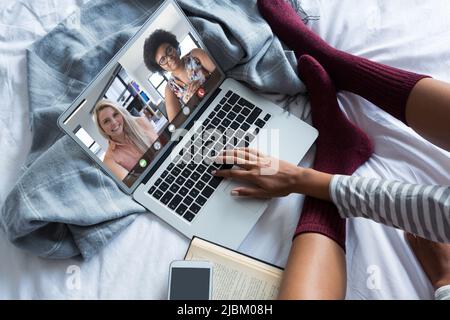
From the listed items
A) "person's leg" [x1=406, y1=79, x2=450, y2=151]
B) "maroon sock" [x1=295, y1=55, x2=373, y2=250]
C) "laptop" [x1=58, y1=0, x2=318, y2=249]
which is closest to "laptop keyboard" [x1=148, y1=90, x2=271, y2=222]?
"laptop" [x1=58, y1=0, x2=318, y2=249]

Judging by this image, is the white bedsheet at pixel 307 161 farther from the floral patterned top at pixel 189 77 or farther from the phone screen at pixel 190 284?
the floral patterned top at pixel 189 77

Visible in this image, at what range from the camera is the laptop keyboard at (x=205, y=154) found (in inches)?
29.9

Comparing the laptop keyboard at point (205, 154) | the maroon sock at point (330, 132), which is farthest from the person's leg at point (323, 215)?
the laptop keyboard at point (205, 154)

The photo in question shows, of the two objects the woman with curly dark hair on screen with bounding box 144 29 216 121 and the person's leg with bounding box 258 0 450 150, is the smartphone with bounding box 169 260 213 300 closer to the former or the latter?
the woman with curly dark hair on screen with bounding box 144 29 216 121

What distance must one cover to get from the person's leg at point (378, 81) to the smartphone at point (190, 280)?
0.42 metres

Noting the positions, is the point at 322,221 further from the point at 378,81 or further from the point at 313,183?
the point at 378,81

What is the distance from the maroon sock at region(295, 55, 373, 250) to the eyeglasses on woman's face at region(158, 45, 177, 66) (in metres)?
0.25

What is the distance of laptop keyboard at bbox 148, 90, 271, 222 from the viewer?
29.9 inches

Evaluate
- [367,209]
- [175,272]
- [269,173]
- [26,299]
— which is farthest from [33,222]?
[367,209]

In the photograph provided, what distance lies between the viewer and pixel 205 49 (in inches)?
32.3

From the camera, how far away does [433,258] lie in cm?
70

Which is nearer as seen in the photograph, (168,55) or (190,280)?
(190,280)

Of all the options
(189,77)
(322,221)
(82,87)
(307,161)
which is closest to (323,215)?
(322,221)

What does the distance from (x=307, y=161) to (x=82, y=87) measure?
438 millimetres
